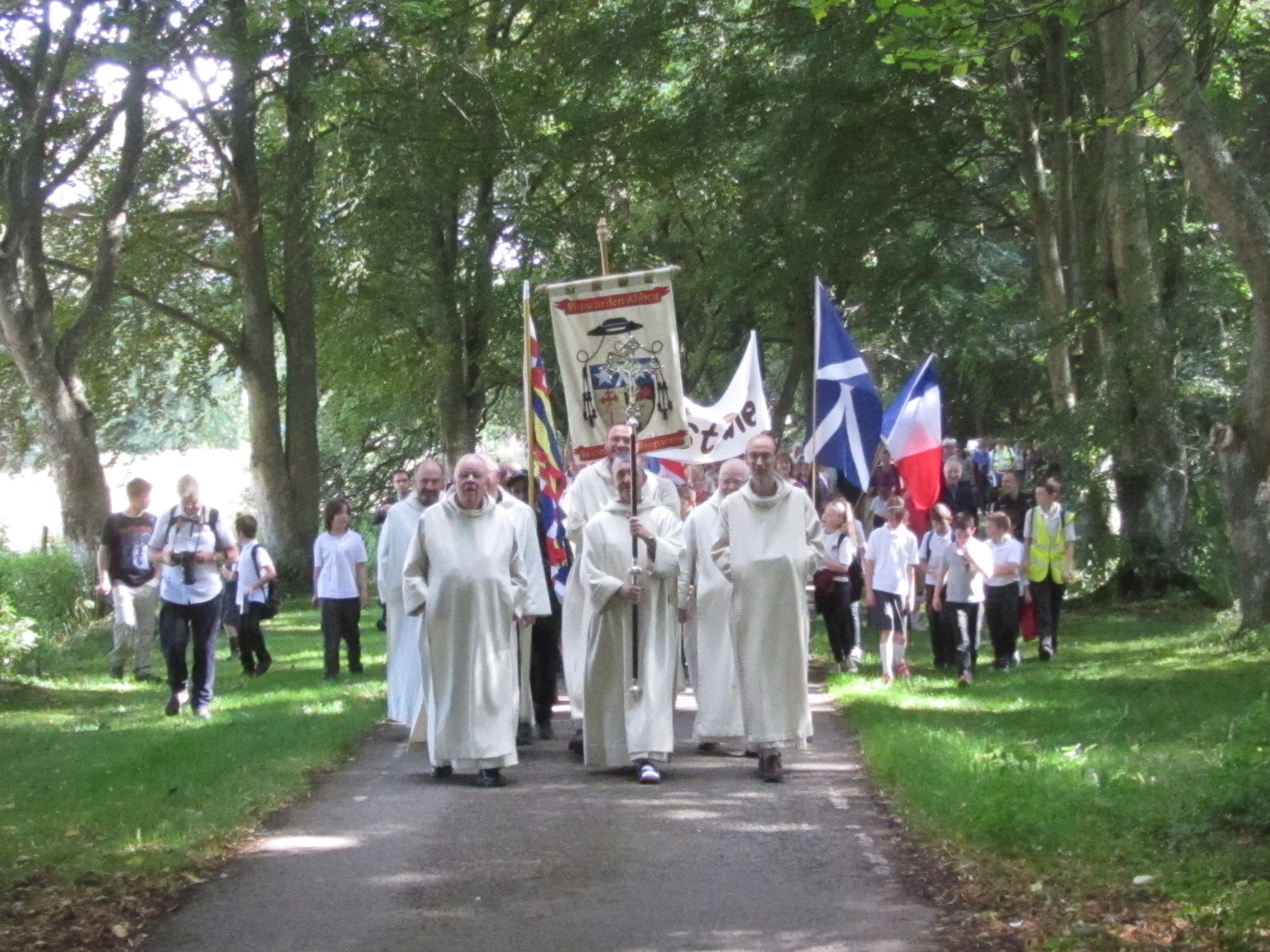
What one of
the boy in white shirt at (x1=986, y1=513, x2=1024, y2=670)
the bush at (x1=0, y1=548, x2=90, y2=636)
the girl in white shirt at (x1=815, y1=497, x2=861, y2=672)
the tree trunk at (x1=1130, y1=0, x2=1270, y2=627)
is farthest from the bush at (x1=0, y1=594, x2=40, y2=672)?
the tree trunk at (x1=1130, y1=0, x2=1270, y2=627)

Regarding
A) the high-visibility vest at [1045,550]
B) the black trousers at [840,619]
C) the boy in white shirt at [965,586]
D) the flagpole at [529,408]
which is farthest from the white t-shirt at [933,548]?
the flagpole at [529,408]

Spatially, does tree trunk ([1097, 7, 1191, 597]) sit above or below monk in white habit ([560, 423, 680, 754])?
above

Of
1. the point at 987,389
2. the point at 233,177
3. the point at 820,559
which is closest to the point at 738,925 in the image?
the point at 820,559

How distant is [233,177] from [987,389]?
15316 mm

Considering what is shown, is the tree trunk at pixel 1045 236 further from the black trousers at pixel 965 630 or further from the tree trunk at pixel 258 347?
the tree trunk at pixel 258 347

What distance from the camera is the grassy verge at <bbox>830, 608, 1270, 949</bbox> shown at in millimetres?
7305

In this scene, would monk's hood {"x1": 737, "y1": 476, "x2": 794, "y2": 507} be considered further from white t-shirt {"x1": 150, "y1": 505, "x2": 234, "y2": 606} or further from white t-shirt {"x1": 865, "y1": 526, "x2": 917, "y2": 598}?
white t-shirt {"x1": 865, "y1": 526, "x2": 917, "y2": 598}

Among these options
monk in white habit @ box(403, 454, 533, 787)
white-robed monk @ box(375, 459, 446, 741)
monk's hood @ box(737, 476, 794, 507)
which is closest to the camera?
monk in white habit @ box(403, 454, 533, 787)

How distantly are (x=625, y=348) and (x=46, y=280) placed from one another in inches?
415

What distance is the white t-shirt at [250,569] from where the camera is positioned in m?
17.9

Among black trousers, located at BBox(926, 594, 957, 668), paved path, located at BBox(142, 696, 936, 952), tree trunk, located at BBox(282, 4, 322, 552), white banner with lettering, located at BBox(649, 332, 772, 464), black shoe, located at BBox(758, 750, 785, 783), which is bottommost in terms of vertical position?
paved path, located at BBox(142, 696, 936, 952)

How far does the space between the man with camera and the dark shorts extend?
17.7ft

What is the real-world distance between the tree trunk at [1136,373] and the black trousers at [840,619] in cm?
558

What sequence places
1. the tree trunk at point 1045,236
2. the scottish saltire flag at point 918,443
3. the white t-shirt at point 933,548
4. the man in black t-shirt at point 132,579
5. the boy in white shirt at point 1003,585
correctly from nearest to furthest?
the white t-shirt at point 933,548 → the boy in white shirt at point 1003,585 → the man in black t-shirt at point 132,579 → the scottish saltire flag at point 918,443 → the tree trunk at point 1045,236
